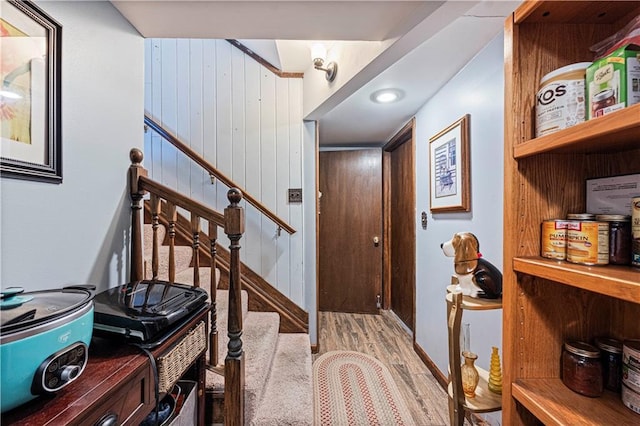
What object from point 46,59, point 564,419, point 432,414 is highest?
point 46,59

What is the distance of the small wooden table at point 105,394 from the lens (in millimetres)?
488

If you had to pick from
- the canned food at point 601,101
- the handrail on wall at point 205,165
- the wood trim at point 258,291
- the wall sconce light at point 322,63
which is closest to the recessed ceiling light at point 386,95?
the wall sconce light at point 322,63

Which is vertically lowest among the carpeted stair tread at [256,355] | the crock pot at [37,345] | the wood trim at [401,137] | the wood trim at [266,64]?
the carpeted stair tread at [256,355]

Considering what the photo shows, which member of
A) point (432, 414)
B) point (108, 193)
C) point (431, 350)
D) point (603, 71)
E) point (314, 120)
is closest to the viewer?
point (603, 71)

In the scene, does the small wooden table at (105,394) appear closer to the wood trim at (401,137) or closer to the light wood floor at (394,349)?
the light wood floor at (394,349)

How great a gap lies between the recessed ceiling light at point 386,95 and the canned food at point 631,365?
5.82 feet

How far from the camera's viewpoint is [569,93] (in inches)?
26.6

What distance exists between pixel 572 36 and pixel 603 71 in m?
0.25

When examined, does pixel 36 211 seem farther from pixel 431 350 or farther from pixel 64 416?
pixel 431 350

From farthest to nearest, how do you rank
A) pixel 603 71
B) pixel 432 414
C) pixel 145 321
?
pixel 432 414 → pixel 145 321 → pixel 603 71

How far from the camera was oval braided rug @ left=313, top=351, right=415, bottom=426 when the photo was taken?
5.26 ft

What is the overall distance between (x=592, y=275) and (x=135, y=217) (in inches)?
59.7

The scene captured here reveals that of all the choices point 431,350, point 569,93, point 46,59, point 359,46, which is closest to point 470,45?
point 359,46

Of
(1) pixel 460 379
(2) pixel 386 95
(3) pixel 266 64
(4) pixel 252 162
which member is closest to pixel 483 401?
(1) pixel 460 379
